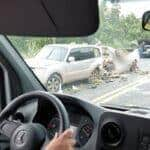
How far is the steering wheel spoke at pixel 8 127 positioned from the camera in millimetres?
2172

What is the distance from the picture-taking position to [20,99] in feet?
7.61

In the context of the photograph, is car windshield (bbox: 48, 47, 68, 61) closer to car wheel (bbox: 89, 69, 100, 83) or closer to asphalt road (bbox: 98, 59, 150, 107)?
car wheel (bbox: 89, 69, 100, 83)

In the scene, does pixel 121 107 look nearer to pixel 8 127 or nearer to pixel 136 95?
pixel 136 95

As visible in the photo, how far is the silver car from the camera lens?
266cm

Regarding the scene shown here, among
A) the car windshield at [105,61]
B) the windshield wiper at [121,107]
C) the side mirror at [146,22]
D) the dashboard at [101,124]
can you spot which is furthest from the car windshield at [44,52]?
the side mirror at [146,22]

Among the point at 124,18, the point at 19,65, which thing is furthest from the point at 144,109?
the point at 19,65

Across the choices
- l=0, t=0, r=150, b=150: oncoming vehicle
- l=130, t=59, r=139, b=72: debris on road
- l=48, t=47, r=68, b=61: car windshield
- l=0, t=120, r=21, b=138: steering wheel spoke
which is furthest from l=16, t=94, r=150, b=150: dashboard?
l=48, t=47, r=68, b=61: car windshield

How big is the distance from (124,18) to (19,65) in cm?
101

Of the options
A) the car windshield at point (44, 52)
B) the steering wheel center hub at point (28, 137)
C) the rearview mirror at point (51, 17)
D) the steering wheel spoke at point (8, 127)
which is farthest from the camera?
the car windshield at point (44, 52)

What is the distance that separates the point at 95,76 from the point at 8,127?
0.74 metres

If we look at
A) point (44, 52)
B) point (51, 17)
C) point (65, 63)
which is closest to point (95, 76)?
point (65, 63)

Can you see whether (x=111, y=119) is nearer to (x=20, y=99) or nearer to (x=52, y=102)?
(x=52, y=102)

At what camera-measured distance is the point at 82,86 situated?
109 inches

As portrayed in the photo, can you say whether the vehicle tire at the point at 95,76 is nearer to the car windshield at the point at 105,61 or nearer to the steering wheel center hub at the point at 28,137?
the car windshield at the point at 105,61
